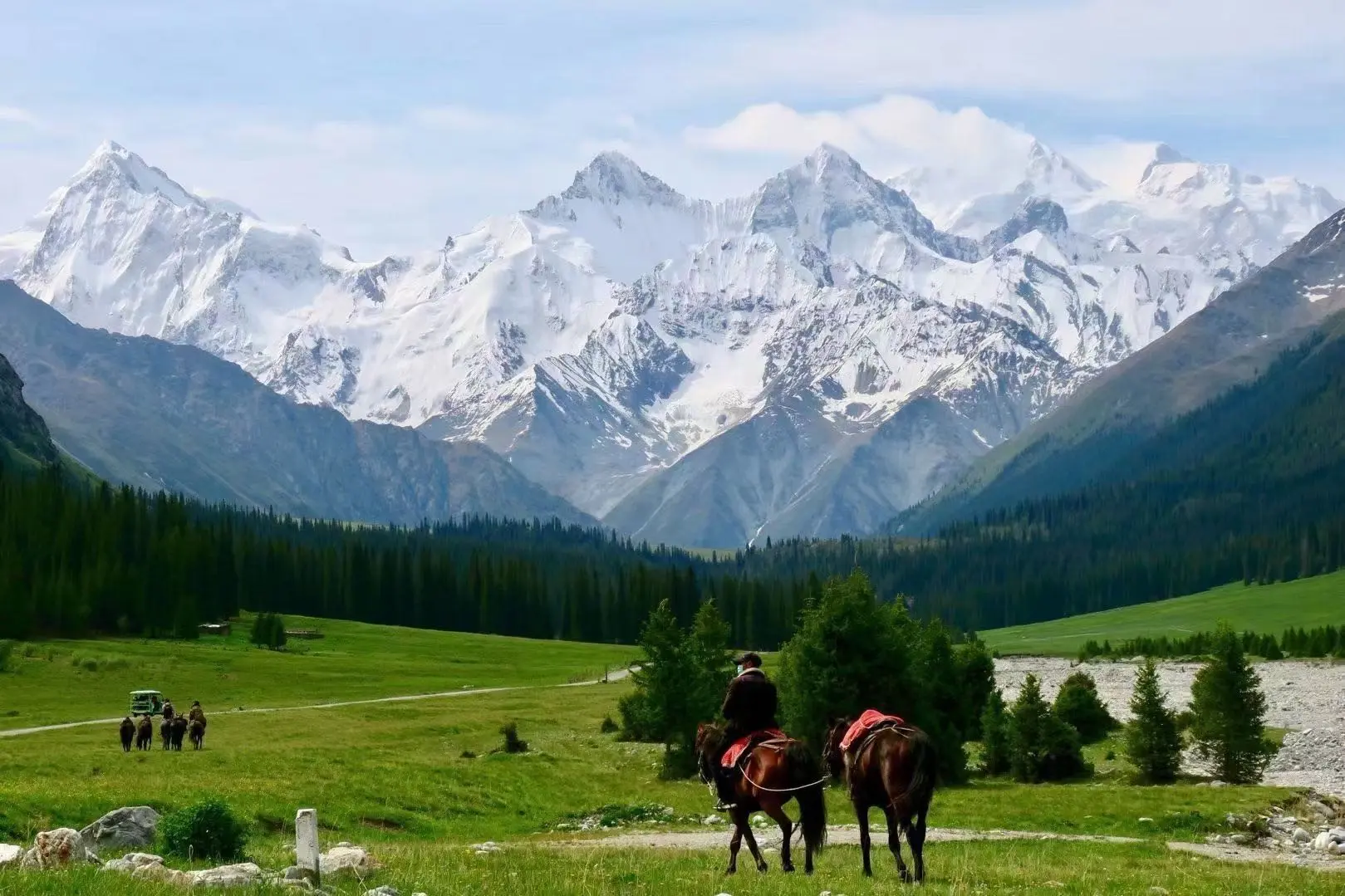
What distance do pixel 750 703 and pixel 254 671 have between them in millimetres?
97709

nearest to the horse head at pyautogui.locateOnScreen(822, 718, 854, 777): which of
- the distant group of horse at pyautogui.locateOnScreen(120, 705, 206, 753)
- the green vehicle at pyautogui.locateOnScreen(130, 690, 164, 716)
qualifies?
the distant group of horse at pyautogui.locateOnScreen(120, 705, 206, 753)

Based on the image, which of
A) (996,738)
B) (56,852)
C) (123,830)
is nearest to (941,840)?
(123,830)

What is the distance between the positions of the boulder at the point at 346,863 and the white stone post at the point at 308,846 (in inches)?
15.8

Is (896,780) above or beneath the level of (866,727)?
beneath

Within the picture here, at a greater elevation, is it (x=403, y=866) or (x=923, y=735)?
(x=923, y=735)

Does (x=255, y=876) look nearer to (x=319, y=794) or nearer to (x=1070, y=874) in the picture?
(x=1070, y=874)

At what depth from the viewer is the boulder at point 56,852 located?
93.5 ft

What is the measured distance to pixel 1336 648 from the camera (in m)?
184

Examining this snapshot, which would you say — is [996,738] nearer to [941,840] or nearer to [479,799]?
[479,799]

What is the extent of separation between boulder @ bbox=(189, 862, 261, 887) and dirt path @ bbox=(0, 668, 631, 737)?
2207 inches

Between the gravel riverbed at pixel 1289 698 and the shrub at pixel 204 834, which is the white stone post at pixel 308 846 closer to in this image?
the shrub at pixel 204 834

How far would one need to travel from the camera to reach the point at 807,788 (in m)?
32.8

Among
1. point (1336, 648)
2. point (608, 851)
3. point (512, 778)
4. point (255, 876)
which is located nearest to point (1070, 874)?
point (608, 851)

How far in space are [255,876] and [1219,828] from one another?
3306 centimetres
